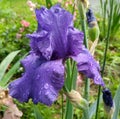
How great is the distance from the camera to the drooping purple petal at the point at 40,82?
97 cm

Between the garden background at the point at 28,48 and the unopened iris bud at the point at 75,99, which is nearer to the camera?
the unopened iris bud at the point at 75,99

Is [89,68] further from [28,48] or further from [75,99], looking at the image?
[28,48]

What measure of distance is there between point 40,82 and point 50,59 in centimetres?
11

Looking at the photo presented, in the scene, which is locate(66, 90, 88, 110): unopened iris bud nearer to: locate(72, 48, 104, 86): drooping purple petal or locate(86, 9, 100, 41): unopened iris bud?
locate(72, 48, 104, 86): drooping purple petal

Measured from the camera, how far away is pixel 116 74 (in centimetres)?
308

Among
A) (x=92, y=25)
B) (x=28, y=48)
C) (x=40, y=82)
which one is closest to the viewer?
(x=40, y=82)

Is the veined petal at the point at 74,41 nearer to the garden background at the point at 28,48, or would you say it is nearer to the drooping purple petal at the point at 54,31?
the drooping purple petal at the point at 54,31

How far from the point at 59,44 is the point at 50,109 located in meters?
1.54

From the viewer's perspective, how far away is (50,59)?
1.07 meters

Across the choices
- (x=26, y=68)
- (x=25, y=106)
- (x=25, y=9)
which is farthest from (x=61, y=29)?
(x=25, y=9)

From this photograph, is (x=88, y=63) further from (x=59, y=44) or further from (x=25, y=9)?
(x=25, y=9)

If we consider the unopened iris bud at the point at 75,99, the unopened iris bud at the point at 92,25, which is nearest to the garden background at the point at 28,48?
the unopened iris bud at the point at 92,25

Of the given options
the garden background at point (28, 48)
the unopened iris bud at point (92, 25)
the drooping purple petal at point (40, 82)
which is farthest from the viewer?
the garden background at point (28, 48)

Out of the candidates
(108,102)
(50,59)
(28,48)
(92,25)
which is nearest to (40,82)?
(50,59)
